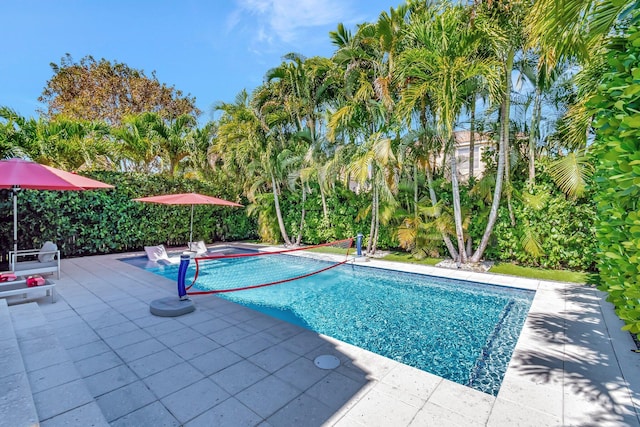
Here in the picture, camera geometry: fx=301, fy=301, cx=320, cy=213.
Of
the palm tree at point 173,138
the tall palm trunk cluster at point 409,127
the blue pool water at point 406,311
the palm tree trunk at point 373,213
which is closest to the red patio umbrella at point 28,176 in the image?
the blue pool water at point 406,311

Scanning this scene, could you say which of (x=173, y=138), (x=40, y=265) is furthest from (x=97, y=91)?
(x=40, y=265)

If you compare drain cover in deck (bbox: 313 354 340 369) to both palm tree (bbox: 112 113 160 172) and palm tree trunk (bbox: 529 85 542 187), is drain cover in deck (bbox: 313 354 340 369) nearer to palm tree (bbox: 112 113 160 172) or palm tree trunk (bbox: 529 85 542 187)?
palm tree trunk (bbox: 529 85 542 187)

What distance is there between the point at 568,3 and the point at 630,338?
494 cm

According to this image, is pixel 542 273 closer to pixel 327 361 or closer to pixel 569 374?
pixel 569 374

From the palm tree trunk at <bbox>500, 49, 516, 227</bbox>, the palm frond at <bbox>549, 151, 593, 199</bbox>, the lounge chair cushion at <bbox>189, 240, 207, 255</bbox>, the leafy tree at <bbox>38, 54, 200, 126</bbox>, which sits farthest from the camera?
the leafy tree at <bbox>38, 54, 200, 126</bbox>

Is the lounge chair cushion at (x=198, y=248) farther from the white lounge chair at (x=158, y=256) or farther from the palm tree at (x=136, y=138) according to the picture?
the palm tree at (x=136, y=138)

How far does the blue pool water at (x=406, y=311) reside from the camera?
189 inches

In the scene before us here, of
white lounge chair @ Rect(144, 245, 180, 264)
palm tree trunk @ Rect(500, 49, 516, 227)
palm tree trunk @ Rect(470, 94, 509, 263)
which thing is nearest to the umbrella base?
white lounge chair @ Rect(144, 245, 180, 264)

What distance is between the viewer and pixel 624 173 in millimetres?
4004

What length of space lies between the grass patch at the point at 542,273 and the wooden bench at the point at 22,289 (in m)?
11.4

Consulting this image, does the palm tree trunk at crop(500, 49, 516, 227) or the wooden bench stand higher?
the palm tree trunk at crop(500, 49, 516, 227)

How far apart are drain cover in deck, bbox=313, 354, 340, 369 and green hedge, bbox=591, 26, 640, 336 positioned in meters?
3.73

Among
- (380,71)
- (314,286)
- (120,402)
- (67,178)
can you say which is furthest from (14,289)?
(380,71)

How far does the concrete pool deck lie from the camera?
2953 millimetres
